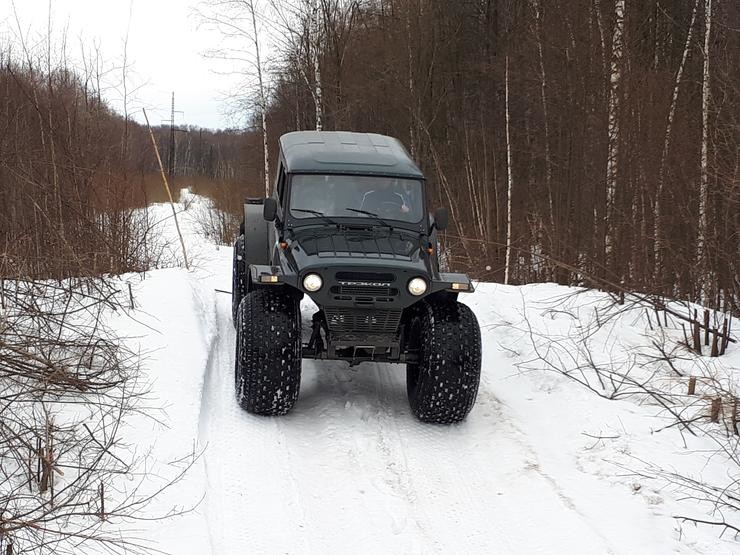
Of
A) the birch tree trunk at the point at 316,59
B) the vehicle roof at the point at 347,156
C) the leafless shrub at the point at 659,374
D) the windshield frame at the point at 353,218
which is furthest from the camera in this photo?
the birch tree trunk at the point at 316,59

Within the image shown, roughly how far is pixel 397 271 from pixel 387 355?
0.72m

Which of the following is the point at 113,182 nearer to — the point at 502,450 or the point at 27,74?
the point at 27,74

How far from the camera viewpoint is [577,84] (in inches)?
562

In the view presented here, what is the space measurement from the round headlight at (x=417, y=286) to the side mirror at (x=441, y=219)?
1.12 metres

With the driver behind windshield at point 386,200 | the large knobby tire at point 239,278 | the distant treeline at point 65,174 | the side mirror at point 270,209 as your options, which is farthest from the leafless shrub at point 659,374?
the distant treeline at point 65,174

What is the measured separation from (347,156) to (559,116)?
415 inches

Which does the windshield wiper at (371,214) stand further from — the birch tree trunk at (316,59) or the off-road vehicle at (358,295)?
the birch tree trunk at (316,59)

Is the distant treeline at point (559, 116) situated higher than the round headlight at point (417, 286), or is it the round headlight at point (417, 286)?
the distant treeline at point (559, 116)

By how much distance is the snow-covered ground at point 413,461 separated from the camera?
397 cm

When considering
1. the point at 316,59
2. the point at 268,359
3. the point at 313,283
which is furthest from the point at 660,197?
the point at 316,59

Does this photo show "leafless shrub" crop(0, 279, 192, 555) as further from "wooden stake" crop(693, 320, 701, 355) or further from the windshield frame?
"wooden stake" crop(693, 320, 701, 355)

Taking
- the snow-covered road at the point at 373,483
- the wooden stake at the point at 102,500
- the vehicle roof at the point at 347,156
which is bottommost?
the snow-covered road at the point at 373,483

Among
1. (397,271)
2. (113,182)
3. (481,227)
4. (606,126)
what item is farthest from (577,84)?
(397,271)

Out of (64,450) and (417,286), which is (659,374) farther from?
(64,450)
